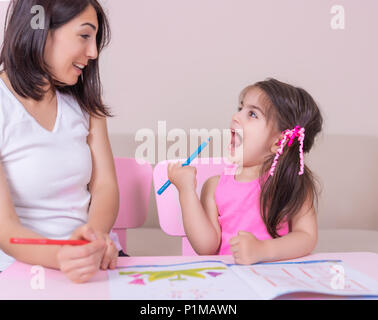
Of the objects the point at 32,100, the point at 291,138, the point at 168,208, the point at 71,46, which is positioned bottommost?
the point at 168,208

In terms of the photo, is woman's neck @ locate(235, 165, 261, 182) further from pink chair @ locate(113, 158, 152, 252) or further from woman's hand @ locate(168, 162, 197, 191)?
pink chair @ locate(113, 158, 152, 252)

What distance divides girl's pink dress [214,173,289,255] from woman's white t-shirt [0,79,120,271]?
0.33m

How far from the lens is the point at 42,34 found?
0.99 metres

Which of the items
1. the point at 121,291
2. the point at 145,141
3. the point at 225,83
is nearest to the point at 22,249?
the point at 121,291

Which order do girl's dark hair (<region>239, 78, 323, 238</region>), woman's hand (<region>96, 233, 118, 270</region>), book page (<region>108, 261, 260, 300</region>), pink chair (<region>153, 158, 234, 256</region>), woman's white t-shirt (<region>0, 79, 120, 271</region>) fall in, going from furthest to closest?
pink chair (<region>153, 158, 234, 256</region>)
girl's dark hair (<region>239, 78, 323, 238</region>)
woman's white t-shirt (<region>0, 79, 120, 271</region>)
woman's hand (<region>96, 233, 118, 270</region>)
book page (<region>108, 261, 260, 300</region>)

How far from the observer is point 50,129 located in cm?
105

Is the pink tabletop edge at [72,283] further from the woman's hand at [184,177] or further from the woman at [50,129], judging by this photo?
the woman's hand at [184,177]

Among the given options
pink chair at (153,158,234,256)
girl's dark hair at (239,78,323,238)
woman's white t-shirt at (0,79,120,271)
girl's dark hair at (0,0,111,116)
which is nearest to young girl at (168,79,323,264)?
girl's dark hair at (239,78,323,238)

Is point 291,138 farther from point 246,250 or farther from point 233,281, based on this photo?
point 233,281

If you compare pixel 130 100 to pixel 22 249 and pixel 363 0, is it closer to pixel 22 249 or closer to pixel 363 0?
pixel 363 0

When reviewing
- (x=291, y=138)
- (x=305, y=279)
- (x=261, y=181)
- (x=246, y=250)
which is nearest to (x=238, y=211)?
(x=261, y=181)

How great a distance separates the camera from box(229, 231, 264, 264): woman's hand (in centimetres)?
83

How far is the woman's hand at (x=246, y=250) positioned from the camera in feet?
2.71

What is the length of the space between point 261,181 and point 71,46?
1.76 feet
